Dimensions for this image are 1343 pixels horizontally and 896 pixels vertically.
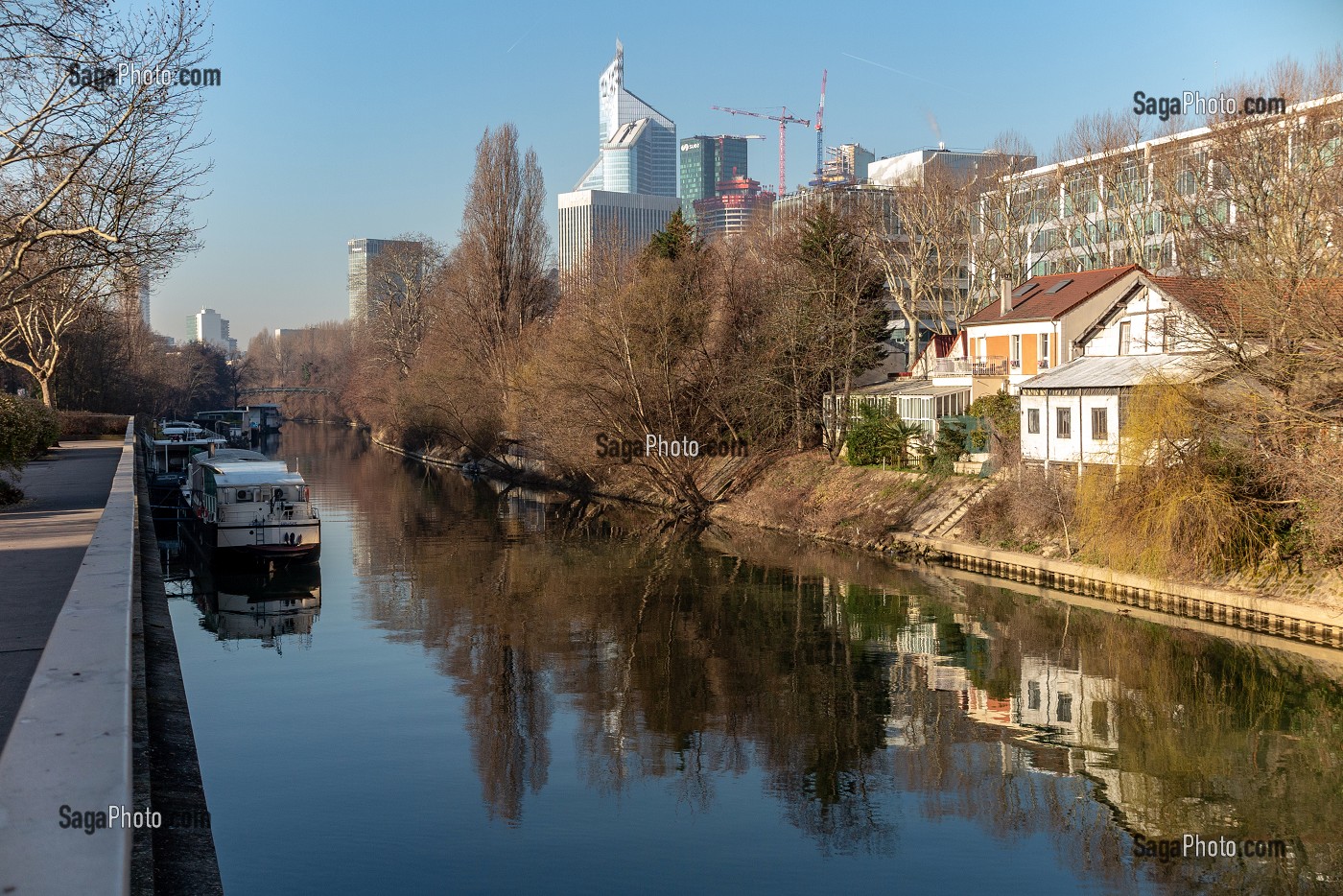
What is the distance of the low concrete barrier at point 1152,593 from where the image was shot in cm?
2406

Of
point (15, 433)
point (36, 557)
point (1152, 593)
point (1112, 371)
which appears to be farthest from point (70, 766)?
point (1112, 371)

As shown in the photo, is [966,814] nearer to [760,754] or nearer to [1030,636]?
[760,754]

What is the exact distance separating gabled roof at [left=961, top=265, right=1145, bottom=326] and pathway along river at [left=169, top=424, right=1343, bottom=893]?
16228 mm

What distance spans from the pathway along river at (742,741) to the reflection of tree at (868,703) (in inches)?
2.7

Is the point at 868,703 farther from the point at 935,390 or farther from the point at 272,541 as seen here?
the point at 935,390

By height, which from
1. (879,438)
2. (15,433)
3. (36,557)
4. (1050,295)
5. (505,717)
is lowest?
(505,717)

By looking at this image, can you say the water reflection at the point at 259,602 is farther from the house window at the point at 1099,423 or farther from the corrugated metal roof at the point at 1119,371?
the house window at the point at 1099,423

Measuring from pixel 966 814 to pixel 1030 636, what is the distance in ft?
36.1

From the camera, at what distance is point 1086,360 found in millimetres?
37219

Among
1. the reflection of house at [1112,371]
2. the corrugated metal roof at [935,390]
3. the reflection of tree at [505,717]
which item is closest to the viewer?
the reflection of tree at [505,717]

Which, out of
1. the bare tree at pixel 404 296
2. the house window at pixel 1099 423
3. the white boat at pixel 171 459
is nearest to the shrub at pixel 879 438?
the house window at pixel 1099 423

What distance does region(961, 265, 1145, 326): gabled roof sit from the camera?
141 feet

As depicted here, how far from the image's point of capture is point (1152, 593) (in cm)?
2761

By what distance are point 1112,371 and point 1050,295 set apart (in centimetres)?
1196
